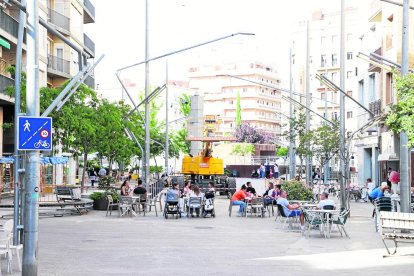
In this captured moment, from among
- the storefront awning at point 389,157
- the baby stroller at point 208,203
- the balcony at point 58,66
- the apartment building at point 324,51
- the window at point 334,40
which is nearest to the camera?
the baby stroller at point 208,203

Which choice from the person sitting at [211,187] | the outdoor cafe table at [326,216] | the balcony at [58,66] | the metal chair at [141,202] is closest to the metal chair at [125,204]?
the metal chair at [141,202]

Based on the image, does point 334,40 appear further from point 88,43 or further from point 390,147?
point 390,147

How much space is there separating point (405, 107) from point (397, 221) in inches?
112

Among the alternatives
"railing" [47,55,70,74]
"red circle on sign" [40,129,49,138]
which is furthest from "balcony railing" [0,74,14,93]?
"red circle on sign" [40,129,49,138]

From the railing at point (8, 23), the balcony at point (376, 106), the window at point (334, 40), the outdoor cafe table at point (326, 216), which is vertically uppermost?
the window at point (334, 40)

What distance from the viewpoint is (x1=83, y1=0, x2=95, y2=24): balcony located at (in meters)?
59.8

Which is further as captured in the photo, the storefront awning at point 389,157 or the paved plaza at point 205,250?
the storefront awning at point 389,157

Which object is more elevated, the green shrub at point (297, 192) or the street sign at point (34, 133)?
the street sign at point (34, 133)

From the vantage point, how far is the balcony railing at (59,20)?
50625 mm

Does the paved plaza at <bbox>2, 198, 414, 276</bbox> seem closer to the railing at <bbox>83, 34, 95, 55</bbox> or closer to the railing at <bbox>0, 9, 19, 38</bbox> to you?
the railing at <bbox>0, 9, 19, 38</bbox>

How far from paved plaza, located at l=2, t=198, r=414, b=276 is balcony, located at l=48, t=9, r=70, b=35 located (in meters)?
27.6

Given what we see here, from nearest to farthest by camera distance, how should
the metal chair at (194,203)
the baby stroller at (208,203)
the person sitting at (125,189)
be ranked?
the baby stroller at (208,203) → the metal chair at (194,203) → the person sitting at (125,189)

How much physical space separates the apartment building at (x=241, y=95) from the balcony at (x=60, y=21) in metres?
95.8

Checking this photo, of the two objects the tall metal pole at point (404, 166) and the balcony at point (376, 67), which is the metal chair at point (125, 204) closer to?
the tall metal pole at point (404, 166)
